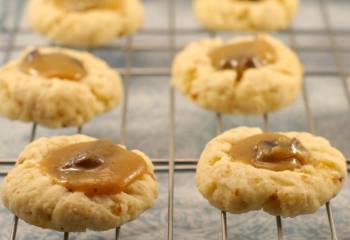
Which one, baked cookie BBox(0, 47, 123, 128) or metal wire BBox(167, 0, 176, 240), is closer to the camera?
metal wire BBox(167, 0, 176, 240)

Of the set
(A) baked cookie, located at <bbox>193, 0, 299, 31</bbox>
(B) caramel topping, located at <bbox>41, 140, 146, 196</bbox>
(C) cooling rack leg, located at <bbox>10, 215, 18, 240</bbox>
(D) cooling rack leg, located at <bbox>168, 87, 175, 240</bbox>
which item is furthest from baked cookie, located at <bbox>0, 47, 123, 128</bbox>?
(A) baked cookie, located at <bbox>193, 0, 299, 31</bbox>

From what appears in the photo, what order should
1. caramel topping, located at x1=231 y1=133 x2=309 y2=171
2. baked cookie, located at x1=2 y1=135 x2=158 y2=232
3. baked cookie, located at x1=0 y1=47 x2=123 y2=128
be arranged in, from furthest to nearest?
baked cookie, located at x1=0 y1=47 x2=123 y2=128 → caramel topping, located at x1=231 y1=133 x2=309 y2=171 → baked cookie, located at x1=2 y1=135 x2=158 y2=232

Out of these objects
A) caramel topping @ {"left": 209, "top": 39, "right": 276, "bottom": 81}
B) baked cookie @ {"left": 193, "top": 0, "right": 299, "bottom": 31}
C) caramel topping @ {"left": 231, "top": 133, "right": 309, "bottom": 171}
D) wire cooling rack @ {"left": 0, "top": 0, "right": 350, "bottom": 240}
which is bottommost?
wire cooling rack @ {"left": 0, "top": 0, "right": 350, "bottom": 240}

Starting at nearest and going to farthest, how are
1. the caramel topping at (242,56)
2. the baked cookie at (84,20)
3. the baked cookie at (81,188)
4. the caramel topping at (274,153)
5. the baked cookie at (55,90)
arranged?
the baked cookie at (81,188) < the caramel topping at (274,153) < the baked cookie at (55,90) < the caramel topping at (242,56) < the baked cookie at (84,20)

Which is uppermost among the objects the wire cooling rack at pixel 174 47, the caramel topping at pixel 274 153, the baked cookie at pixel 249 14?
the caramel topping at pixel 274 153

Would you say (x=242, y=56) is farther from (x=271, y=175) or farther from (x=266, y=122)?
(x=271, y=175)

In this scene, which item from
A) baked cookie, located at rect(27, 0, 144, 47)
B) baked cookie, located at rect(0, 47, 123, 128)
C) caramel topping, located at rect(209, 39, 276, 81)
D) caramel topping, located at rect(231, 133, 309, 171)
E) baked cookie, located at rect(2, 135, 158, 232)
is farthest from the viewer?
baked cookie, located at rect(27, 0, 144, 47)

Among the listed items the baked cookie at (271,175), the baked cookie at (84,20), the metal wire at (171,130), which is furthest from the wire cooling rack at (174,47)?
the baked cookie at (271,175)

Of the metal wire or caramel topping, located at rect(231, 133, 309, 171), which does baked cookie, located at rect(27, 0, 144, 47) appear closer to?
the metal wire

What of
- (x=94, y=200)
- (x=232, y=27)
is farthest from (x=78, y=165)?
(x=232, y=27)

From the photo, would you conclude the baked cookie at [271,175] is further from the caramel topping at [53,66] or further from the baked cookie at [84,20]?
the baked cookie at [84,20]
